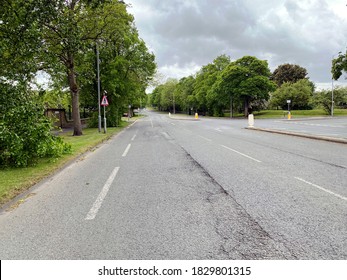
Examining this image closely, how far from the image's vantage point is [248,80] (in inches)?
2085

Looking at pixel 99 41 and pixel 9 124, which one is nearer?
pixel 9 124

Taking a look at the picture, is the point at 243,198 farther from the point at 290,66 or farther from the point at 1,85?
the point at 290,66

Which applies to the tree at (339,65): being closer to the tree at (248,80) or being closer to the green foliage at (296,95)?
the tree at (248,80)

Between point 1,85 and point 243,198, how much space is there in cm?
853

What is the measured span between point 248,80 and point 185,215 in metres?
52.7

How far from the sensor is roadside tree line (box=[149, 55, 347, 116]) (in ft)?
173

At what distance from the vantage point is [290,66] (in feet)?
262

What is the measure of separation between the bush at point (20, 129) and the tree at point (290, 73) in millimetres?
80031

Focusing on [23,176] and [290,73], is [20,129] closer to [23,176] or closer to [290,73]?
[23,176]

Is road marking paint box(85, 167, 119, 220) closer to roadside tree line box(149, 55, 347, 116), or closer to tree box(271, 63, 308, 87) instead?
roadside tree line box(149, 55, 347, 116)

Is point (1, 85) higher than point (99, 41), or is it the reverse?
point (99, 41)

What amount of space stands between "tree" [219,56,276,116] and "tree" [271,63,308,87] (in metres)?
26.8

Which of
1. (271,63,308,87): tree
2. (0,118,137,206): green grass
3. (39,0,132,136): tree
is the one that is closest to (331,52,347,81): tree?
(39,0,132,136): tree
